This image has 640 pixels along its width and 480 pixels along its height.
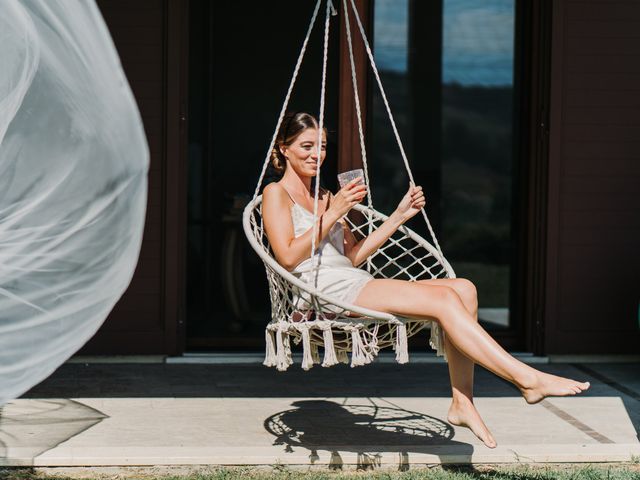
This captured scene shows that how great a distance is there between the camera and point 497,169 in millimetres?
6375

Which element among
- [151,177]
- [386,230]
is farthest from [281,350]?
[151,177]

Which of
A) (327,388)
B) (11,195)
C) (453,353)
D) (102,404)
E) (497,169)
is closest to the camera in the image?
(11,195)

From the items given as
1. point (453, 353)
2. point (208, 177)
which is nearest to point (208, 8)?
point (208, 177)

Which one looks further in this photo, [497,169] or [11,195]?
[497,169]

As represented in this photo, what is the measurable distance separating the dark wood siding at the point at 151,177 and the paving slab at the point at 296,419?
19 centimetres

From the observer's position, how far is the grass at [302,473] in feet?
12.2

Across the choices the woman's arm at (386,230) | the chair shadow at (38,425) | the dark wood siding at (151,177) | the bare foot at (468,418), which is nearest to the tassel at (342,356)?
the bare foot at (468,418)

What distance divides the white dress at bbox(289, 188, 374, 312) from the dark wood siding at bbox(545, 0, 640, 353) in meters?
2.38

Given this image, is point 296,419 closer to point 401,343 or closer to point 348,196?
point 401,343

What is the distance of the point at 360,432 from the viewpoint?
432 centimetres

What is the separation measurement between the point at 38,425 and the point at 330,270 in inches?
55.9

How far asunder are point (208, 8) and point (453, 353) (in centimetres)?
311

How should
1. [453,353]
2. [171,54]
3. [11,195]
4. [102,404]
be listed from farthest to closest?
[171,54]
[102,404]
[453,353]
[11,195]

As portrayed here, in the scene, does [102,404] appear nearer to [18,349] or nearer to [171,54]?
[18,349]
